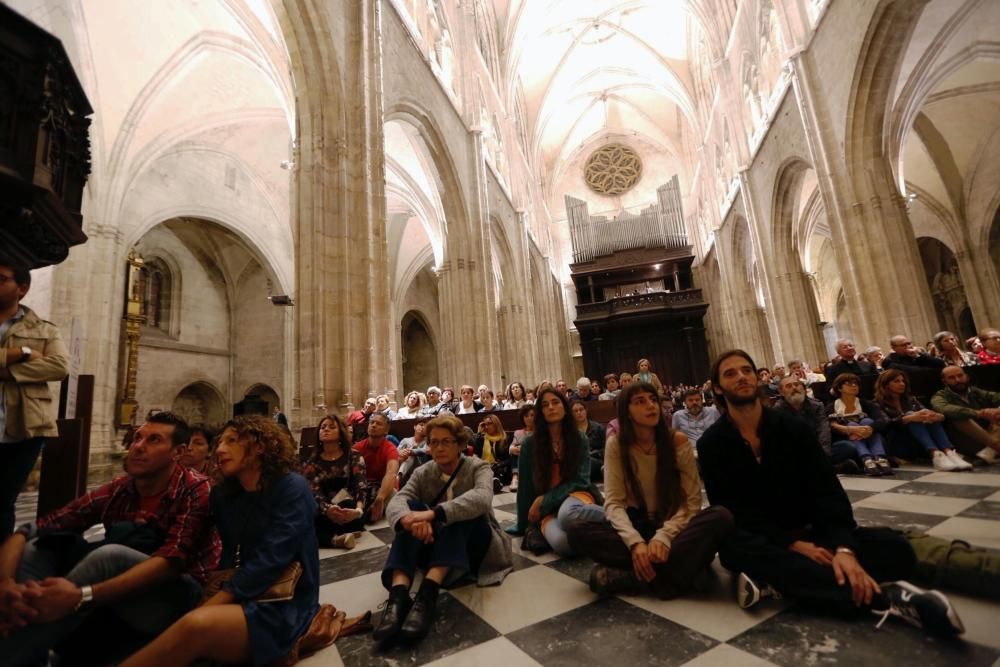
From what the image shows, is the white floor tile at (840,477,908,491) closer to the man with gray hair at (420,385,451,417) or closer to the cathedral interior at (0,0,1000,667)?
the cathedral interior at (0,0,1000,667)

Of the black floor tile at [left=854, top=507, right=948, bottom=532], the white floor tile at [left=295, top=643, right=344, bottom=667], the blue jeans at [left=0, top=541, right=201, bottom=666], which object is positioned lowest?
the white floor tile at [left=295, top=643, right=344, bottom=667]

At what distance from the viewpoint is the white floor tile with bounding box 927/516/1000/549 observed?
218 centimetres

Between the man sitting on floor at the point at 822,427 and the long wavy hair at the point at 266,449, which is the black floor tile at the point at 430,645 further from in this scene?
the man sitting on floor at the point at 822,427

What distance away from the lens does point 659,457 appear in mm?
2295

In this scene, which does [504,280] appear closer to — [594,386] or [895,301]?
[594,386]

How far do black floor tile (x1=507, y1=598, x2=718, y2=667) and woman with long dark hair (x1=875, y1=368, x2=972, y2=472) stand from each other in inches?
157

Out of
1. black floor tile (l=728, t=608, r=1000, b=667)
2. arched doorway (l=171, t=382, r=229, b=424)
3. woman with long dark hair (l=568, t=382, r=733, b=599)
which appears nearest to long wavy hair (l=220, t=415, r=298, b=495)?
woman with long dark hair (l=568, t=382, r=733, b=599)

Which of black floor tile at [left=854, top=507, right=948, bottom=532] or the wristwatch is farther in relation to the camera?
black floor tile at [left=854, top=507, right=948, bottom=532]

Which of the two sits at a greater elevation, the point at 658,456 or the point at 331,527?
the point at 658,456

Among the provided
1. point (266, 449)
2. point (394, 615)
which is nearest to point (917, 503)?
point (394, 615)

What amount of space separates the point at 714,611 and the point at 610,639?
48cm

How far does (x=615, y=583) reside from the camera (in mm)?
2037

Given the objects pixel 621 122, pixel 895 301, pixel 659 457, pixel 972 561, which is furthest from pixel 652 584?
pixel 621 122

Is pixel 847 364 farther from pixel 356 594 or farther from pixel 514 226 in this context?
→ pixel 514 226
